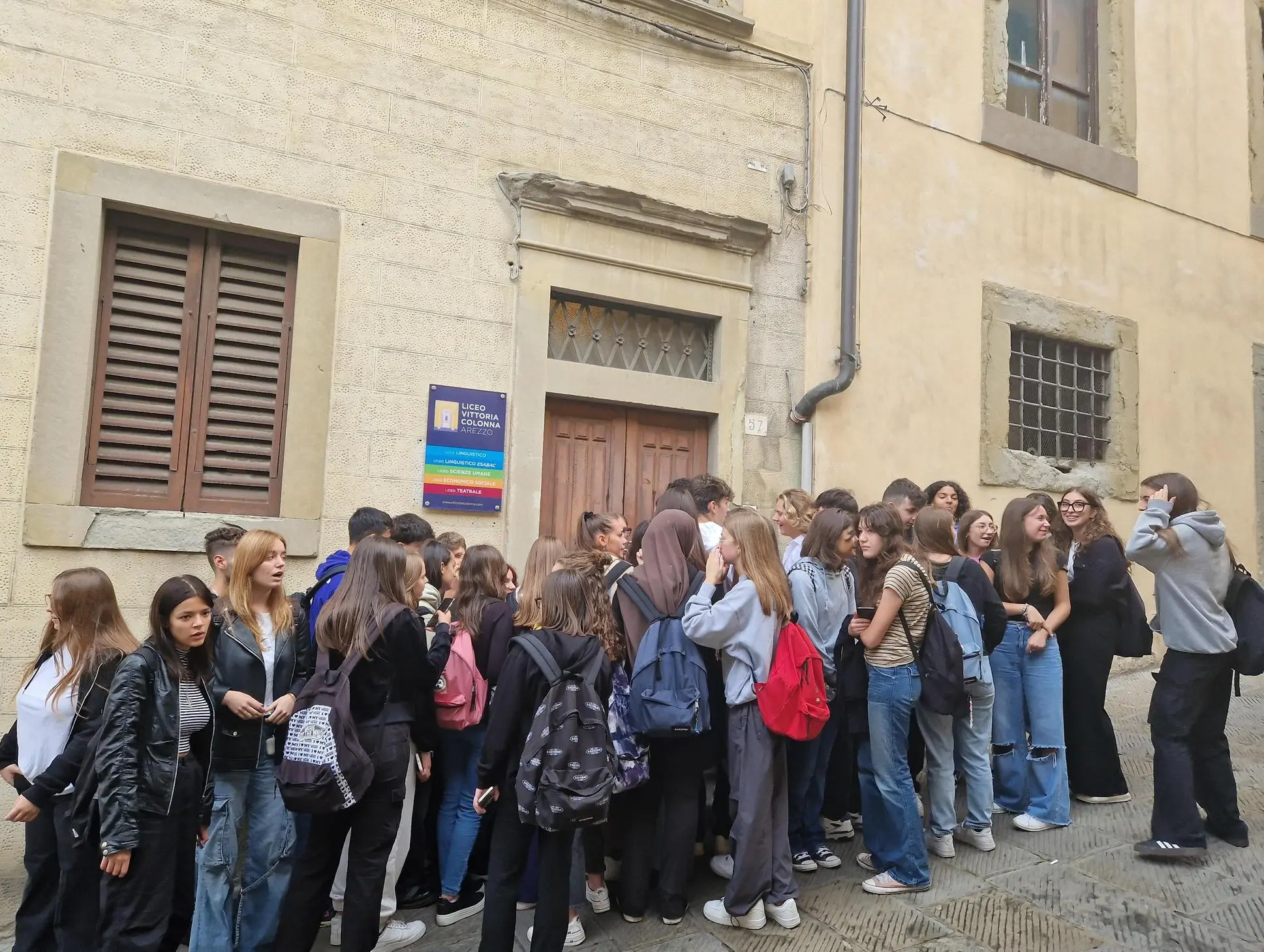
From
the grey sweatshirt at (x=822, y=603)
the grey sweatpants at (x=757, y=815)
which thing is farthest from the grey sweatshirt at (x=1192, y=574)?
the grey sweatpants at (x=757, y=815)

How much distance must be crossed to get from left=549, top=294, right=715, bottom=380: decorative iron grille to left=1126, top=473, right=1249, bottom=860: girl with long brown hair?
3400mm

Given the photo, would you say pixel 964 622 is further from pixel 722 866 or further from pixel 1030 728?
pixel 722 866

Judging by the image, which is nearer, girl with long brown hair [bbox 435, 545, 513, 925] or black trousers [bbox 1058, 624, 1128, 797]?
girl with long brown hair [bbox 435, 545, 513, 925]

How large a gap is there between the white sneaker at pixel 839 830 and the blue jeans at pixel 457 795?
75.3 inches

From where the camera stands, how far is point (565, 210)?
622 cm

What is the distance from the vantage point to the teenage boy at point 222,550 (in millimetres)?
3938

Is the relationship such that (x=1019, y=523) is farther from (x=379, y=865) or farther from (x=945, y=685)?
(x=379, y=865)

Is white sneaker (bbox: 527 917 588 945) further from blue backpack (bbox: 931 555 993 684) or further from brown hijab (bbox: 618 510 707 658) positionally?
blue backpack (bbox: 931 555 993 684)

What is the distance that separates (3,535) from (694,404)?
441cm

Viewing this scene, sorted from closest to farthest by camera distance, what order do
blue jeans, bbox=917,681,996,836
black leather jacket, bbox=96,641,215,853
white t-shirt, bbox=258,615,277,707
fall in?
black leather jacket, bbox=96,641,215,853 → white t-shirt, bbox=258,615,277,707 → blue jeans, bbox=917,681,996,836

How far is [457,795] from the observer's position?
4.04 meters

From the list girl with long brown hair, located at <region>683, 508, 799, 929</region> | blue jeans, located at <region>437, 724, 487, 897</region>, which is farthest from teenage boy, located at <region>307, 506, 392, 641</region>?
girl with long brown hair, located at <region>683, 508, 799, 929</region>

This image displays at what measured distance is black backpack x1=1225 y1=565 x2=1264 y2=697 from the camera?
4293 millimetres

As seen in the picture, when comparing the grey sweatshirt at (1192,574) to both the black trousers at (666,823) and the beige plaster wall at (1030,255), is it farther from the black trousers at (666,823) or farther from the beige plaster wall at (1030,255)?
the beige plaster wall at (1030,255)
